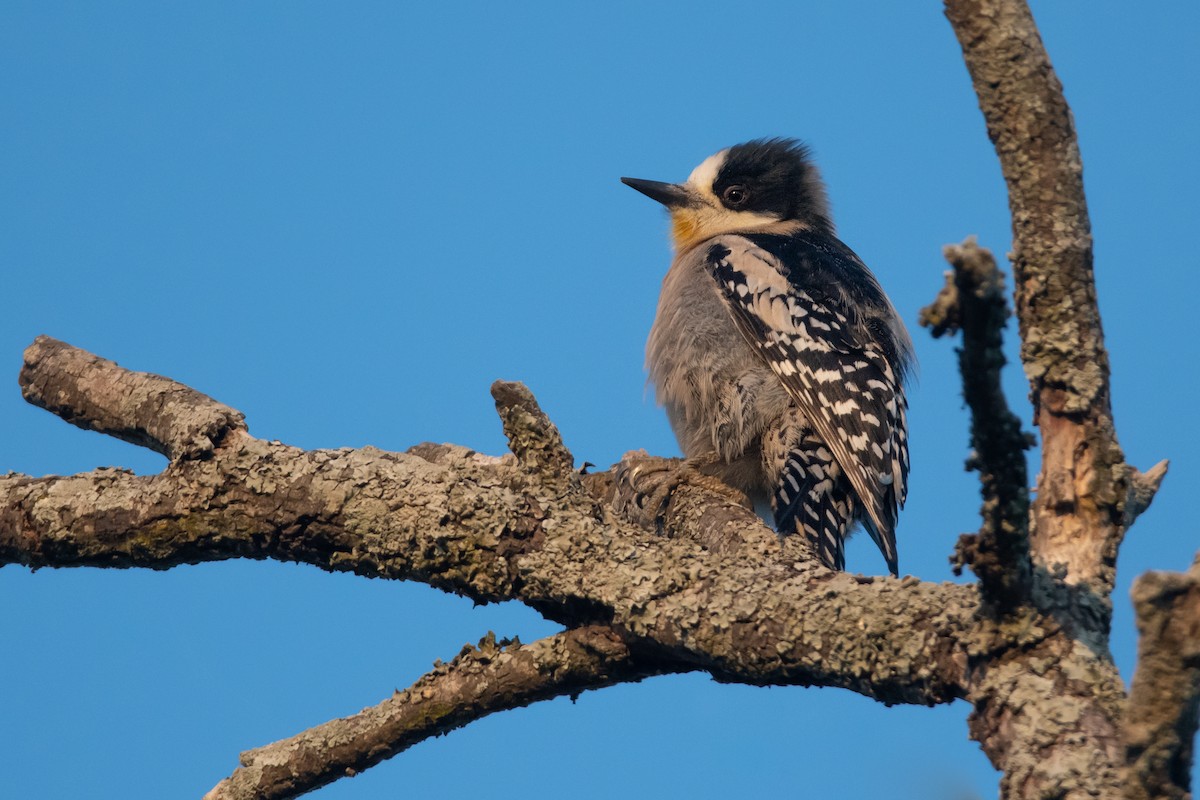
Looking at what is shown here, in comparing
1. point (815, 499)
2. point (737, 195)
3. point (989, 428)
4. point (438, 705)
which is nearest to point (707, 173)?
point (737, 195)

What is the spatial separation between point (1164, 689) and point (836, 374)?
3849 mm

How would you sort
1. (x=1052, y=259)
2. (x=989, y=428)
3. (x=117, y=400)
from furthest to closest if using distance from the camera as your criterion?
Answer: (x=117, y=400) → (x=1052, y=259) → (x=989, y=428)

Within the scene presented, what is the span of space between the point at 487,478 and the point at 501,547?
221 millimetres

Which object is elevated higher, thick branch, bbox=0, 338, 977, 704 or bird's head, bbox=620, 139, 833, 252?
bird's head, bbox=620, 139, 833, 252

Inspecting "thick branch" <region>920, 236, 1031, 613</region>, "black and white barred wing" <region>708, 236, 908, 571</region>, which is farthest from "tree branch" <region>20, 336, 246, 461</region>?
"black and white barred wing" <region>708, 236, 908, 571</region>

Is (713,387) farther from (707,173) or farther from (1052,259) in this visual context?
(1052,259)

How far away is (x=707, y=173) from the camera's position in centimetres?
757

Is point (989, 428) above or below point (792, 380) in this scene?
below

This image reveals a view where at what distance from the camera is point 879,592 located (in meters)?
2.63

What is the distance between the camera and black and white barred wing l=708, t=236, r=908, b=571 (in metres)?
5.36

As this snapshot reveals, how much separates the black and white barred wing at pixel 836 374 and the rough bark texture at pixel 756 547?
1396 millimetres

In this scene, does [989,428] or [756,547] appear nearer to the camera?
[989,428]

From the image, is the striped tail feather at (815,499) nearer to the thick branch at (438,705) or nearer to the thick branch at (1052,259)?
the thick branch at (438,705)

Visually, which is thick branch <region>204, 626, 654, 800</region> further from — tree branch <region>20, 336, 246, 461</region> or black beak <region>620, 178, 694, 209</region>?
black beak <region>620, 178, 694, 209</region>
